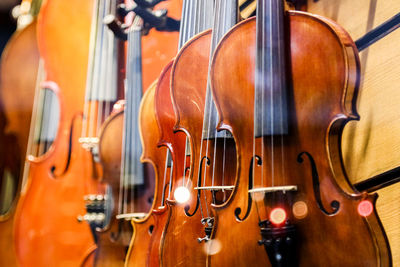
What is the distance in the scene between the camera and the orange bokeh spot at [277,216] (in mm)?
716

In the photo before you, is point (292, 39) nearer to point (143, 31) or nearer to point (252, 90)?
point (252, 90)

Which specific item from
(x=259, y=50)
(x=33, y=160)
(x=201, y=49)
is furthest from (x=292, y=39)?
(x=33, y=160)

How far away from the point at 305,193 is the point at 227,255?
0.18 m

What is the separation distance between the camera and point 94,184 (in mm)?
1496

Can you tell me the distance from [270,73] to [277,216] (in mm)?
275

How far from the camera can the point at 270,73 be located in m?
0.83

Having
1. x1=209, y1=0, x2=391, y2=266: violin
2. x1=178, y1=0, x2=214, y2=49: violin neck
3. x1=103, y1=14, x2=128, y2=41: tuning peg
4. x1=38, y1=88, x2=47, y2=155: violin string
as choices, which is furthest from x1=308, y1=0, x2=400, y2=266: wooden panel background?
x1=38, y1=88, x2=47, y2=155: violin string

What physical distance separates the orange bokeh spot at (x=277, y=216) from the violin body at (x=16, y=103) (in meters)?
1.31

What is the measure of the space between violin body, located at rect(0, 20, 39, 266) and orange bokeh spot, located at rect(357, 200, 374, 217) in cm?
146

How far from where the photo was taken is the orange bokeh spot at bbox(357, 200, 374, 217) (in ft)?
2.13

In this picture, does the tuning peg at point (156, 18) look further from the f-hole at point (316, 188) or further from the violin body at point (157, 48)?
the f-hole at point (316, 188)

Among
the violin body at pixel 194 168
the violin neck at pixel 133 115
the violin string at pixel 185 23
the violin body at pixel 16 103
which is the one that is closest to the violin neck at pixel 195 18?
the violin string at pixel 185 23

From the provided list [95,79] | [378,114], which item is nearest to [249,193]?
[378,114]

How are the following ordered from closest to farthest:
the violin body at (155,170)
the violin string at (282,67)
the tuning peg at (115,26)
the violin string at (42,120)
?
1. the violin string at (282,67)
2. the violin body at (155,170)
3. the tuning peg at (115,26)
4. the violin string at (42,120)
